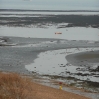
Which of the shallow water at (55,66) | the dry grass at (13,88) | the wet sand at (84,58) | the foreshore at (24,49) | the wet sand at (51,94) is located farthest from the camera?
the wet sand at (84,58)

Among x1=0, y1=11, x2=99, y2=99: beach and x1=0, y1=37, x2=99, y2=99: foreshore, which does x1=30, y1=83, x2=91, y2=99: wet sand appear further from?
x1=0, y1=37, x2=99, y2=99: foreshore

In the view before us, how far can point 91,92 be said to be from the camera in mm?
27766

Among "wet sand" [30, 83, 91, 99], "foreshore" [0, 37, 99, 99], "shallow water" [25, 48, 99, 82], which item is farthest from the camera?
Answer: "foreshore" [0, 37, 99, 99]

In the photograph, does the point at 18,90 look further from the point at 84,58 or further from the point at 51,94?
the point at 84,58

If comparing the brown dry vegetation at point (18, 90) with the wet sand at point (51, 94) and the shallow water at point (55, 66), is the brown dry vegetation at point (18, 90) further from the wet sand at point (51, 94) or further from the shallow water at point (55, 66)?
the shallow water at point (55, 66)

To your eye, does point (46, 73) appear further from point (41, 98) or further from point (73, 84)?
point (41, 98)

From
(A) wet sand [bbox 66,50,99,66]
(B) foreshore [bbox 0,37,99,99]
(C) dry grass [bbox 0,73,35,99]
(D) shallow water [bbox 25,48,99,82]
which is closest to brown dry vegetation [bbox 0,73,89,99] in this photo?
(C) dry grass [bbox 0,73,35,99]

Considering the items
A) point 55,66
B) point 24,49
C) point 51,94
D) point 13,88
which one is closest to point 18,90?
point 13,88

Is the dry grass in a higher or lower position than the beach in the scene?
higher

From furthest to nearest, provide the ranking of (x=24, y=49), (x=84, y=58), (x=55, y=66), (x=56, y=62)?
(x=24, y=49), (x=84, y=58), (x=56, y=62), (x=55, y=66)

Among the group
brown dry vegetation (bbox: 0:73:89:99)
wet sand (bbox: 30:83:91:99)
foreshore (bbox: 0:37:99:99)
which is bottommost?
foreshore (bbox: 0:37:99:99)

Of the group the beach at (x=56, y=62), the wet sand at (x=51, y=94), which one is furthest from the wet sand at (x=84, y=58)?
the wet sand at (x=51, y=94)

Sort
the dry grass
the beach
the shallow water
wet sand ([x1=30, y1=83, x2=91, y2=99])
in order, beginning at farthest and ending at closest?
the shallow water < the beach < wet sand ([x1=30, y1=83, x2=91, y2=99]) < the dry grass

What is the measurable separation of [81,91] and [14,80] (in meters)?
8.96
